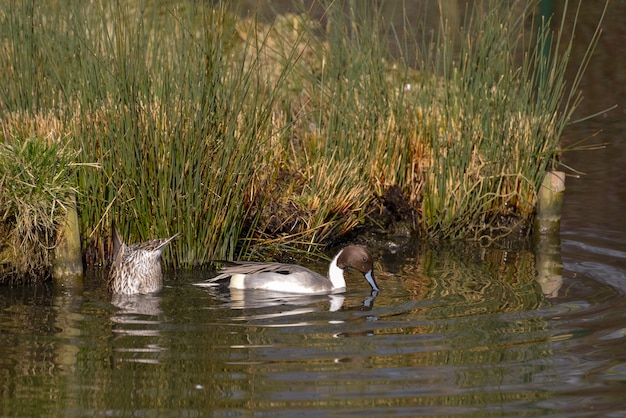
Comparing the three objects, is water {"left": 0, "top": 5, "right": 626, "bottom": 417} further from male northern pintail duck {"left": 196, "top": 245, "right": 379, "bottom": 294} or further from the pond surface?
male northern pintail duck {"left": 196, "top": 245, "right": 379, "bottom": 294}

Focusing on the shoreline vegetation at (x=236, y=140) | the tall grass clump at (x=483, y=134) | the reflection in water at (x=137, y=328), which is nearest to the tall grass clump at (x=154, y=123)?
the shoreline vegetation at (x=236, y=140)

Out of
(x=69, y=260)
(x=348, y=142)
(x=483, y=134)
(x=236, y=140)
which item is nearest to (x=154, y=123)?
(x=236, y=140)

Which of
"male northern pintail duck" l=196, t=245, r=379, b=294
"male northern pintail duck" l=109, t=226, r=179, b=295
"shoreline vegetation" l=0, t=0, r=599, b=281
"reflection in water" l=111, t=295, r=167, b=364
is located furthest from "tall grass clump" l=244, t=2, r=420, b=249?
"reflection in water" l=111, t=295, r=167, b=364

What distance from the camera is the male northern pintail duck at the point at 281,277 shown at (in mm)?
7977

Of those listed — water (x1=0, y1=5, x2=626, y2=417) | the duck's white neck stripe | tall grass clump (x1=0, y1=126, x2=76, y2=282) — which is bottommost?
the duck's white neck stripe

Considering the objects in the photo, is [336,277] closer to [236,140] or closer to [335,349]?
[236,140]

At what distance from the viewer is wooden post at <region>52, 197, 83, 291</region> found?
7.90 meters

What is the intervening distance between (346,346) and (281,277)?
5.55 ft

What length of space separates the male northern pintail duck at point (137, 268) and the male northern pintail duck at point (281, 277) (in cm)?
35

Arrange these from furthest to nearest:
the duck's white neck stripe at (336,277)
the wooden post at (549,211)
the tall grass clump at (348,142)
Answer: the wooden post at (549,211) → the tall grass clump at (348,142) → the duck's white neck stripe at (336,277)

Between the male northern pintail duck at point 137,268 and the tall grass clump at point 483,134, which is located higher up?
the tall grass clump at point 483,134

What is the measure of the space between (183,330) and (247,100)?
9.10 feet

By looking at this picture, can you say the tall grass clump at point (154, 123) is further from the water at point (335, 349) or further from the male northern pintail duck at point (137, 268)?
the water at point (335, 349)

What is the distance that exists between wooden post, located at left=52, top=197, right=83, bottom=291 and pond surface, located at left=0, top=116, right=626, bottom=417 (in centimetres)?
12
